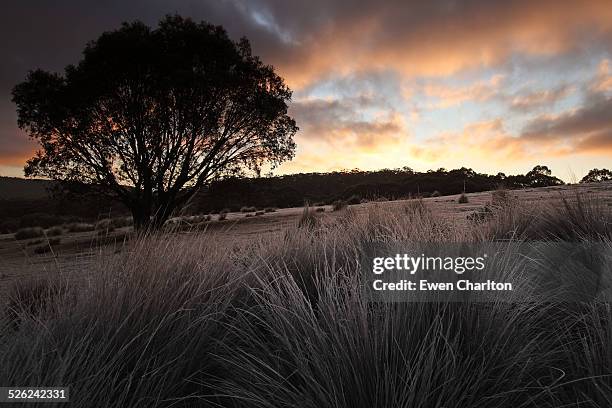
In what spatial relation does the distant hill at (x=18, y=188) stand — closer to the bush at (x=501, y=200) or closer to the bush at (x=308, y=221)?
the bush at (x=308, y=221)

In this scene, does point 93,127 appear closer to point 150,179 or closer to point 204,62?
point 150,179

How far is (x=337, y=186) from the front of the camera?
51500mm

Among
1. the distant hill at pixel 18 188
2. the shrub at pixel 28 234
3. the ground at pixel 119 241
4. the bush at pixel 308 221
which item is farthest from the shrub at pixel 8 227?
the distant hill at pixel 18 188

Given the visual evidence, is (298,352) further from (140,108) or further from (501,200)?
(140,108)

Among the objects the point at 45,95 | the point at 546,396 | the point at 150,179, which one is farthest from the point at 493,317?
the point at 45,95

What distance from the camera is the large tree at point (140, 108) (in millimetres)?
14930

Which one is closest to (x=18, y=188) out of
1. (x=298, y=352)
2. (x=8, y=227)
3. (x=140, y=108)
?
(x=8, y=227)

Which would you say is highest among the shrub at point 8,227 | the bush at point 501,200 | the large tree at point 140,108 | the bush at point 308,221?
the large tree at point 140,108

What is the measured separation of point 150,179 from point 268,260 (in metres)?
13.3

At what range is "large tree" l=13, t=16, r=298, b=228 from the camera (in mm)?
14930

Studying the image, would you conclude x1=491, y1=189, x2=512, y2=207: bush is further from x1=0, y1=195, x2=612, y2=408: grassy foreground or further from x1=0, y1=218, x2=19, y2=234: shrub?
x1=0, y1=218, x2=19, y2=234: shrub

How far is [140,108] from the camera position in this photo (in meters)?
15.2

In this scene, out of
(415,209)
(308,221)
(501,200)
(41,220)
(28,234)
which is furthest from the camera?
(41,220)

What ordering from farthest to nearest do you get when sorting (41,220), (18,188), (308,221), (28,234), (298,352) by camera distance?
(18,188) → (41,220) → (28,234) → (308,221) → (298,352)
